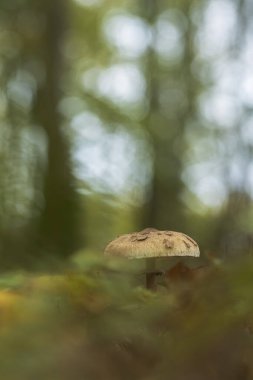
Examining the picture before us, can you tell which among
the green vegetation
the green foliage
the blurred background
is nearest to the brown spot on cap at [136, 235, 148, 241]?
the green vegetation

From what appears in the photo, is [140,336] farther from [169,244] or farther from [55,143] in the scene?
[55,143]

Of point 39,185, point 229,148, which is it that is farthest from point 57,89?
point 229,148

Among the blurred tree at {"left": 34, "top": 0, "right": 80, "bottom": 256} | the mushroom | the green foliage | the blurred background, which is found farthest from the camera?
the blurred background

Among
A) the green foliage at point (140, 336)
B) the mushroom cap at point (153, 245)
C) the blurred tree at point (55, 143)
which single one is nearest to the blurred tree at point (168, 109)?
the blurred tree at point (55, 143)

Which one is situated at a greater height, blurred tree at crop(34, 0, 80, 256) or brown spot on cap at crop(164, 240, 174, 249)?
blurred tree at crop(34, 0, 80, 256)

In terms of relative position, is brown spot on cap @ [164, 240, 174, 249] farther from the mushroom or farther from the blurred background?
the blurred background

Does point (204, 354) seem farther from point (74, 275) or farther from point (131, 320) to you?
point (74, 275)

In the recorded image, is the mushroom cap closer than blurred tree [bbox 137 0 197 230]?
Yes
